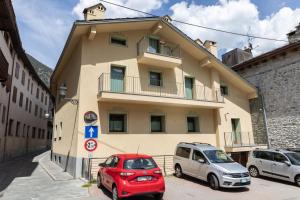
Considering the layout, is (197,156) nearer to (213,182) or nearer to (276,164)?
(213,182)

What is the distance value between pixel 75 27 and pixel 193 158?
9.58m

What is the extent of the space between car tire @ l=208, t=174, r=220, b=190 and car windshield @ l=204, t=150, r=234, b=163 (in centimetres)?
73

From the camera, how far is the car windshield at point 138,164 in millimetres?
8062

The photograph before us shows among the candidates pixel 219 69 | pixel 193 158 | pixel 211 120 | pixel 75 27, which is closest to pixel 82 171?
pixel 193 158

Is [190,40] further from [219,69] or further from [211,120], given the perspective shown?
[211,120]

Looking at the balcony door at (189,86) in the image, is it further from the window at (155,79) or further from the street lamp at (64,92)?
the street lamp at (64,92)

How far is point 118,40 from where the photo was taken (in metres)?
15.2

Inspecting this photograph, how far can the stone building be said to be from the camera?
16.4 m

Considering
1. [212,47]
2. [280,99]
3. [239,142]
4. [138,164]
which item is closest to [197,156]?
[138,164]

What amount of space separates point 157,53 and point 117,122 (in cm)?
529

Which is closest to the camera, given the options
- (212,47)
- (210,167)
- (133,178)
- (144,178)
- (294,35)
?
(133,178)

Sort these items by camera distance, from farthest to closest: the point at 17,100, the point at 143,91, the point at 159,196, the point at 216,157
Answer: the point at 17,100, the point at 143,91, the point at 216,157, the point at 159,196

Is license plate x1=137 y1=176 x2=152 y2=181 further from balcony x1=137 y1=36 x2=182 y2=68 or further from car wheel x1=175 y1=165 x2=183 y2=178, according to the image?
balcony x1=137 y1=36 x2=182 y2=68

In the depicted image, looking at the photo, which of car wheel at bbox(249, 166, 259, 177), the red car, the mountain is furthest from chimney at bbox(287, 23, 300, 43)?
the mountain
